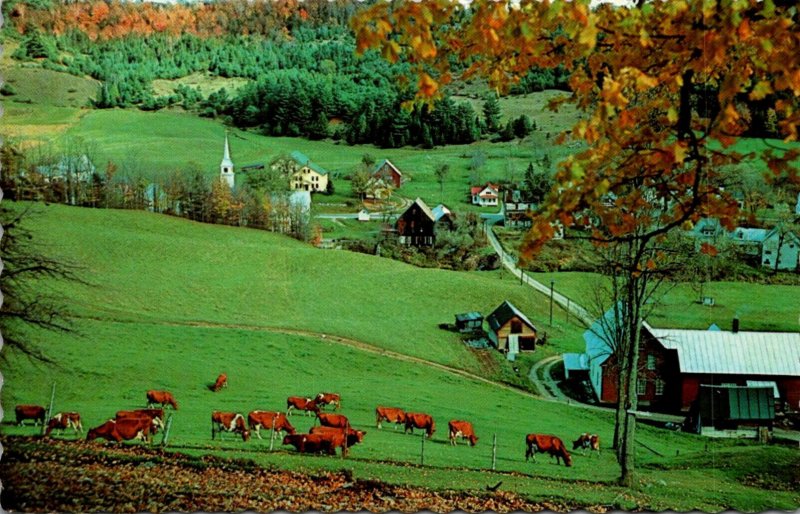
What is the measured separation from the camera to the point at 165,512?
538 centimetres

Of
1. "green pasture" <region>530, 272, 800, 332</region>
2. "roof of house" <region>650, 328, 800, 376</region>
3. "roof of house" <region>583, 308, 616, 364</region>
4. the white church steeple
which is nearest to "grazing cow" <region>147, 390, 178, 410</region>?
the white church steeple

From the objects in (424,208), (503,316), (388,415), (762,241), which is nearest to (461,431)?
(388,415)

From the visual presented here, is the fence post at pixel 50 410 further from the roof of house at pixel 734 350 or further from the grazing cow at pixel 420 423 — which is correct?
the roof of house at pixel 734 350

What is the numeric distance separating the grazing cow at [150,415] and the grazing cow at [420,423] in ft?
6.07

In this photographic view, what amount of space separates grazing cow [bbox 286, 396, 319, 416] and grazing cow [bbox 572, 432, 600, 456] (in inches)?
80.7

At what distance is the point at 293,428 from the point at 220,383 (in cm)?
68

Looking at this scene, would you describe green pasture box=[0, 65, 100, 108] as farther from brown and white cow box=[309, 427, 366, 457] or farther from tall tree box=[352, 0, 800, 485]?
tall tree box=[352, 0, 800, 485]

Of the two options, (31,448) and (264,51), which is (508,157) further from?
(31,448)

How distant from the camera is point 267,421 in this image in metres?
6.02

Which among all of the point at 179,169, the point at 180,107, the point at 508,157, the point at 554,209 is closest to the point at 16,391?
the point at 179,169

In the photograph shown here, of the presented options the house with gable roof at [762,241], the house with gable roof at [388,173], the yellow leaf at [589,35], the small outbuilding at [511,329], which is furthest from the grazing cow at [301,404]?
the yellow leaf at [589,35]

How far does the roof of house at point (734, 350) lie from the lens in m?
6.31

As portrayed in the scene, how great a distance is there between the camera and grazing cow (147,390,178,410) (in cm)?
600

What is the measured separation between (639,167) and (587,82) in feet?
1.35
